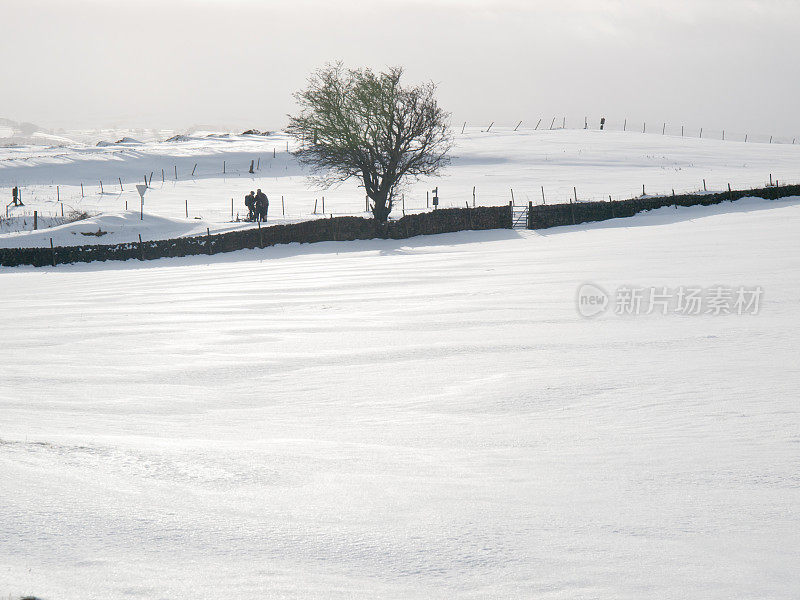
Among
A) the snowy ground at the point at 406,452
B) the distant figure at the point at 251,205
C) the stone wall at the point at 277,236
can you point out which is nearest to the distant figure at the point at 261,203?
the distant figure at the point at 251,205

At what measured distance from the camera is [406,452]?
195 inches

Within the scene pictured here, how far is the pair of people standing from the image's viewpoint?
3447 cm

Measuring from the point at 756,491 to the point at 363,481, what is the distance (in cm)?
206

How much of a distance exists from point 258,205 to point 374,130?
655 cm

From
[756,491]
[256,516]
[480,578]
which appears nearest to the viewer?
[480,578]

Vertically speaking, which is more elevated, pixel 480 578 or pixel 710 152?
pixel 710 152

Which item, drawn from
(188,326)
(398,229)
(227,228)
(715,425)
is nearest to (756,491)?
(715,425)

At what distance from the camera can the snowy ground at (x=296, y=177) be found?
38562mm

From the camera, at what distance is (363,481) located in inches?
169

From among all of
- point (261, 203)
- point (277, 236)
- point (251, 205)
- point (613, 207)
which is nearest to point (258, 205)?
point (261, 203)

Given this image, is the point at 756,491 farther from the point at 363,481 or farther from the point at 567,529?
the point at 363,481

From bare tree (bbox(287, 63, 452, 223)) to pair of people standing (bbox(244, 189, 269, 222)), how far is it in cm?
336

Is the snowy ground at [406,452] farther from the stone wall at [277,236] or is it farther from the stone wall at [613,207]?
the stone wall at [613,207]

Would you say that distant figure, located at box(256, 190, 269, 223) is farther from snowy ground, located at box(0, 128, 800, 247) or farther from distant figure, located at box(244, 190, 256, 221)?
snowy ground, located at box(0, 128, 800, 247)
